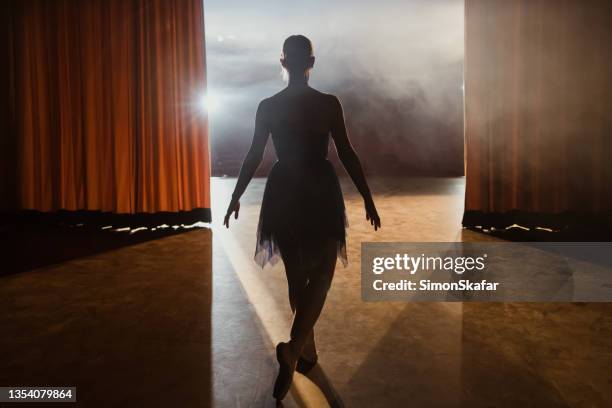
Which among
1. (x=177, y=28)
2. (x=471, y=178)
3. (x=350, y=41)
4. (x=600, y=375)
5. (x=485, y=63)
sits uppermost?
(x=350, y=41)

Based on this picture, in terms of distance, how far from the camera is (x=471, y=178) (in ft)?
15.0

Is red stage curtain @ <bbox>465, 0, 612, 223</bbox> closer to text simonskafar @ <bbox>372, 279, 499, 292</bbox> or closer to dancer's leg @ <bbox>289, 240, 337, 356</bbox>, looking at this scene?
text simonskafar @ <bbox>372, 279, 499, 292</bbox>

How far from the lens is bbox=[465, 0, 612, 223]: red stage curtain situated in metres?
3.98

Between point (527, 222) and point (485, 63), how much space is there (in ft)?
4.93

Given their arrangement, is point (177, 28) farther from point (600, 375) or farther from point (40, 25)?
point (600, 375)

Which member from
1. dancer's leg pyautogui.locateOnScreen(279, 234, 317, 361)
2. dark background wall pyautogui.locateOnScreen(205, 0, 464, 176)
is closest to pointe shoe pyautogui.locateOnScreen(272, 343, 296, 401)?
dancer's leg pyautogui.locateOnScreen(279, 234, 317, 361)

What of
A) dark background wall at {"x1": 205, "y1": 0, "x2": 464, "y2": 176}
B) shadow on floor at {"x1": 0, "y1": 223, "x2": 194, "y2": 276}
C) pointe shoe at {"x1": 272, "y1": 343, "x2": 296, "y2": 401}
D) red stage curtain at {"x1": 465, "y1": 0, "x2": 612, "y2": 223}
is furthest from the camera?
dark background wall at {"x1": 205, "y1": 0, "x2": 464, "y2": 176}

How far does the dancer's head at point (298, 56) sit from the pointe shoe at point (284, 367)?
877 millimetres

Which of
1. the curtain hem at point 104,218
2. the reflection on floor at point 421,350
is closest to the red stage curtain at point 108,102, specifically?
the curtain hem at point 104,218

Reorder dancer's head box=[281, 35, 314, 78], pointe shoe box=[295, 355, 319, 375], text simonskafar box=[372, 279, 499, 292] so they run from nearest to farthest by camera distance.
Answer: dancer's head box=[281, 35, 314, 78], pointe shoe box=[295, 355, 319, 375], text simonskafar box=[372, 279, 499, 292]

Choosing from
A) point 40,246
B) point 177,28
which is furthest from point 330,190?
point 177,28

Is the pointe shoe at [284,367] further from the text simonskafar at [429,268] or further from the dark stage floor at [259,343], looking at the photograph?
the text simonskafar at [429,268]

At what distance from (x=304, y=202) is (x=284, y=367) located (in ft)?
1.69

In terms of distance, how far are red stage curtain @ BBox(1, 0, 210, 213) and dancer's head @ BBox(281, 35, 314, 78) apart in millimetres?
3226
